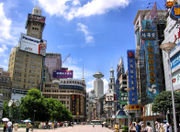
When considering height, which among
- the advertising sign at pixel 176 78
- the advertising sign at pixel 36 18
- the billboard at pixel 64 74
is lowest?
the advertising sign at pixel 176 78

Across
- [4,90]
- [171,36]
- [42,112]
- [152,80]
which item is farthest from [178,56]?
[4,90]

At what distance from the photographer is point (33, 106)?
58.5 metres

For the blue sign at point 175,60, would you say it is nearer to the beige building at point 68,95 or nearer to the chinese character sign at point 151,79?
the chinese character sign at point 151,79

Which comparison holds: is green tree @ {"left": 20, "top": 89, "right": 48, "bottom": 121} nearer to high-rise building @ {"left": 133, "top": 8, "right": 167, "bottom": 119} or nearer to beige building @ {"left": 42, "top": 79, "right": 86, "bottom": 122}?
high-rise building @ {"left": 133, "top": 8, "right": 167, "bottom": 119}

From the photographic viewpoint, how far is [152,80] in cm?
4794

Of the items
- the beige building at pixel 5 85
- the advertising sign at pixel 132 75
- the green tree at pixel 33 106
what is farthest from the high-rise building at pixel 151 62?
the beige building at pixel 5 85

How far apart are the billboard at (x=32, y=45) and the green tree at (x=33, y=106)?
Answer: 67280mm

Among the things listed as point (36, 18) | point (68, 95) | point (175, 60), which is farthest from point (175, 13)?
point (36, 18)

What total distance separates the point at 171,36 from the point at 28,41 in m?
99.2

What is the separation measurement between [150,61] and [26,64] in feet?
305

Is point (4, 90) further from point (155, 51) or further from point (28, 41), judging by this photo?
point (155, 51)

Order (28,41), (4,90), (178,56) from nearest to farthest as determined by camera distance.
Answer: (178,56) → (4,90) → (28,41)

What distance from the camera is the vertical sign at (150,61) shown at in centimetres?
4784

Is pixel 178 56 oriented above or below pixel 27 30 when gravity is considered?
below
